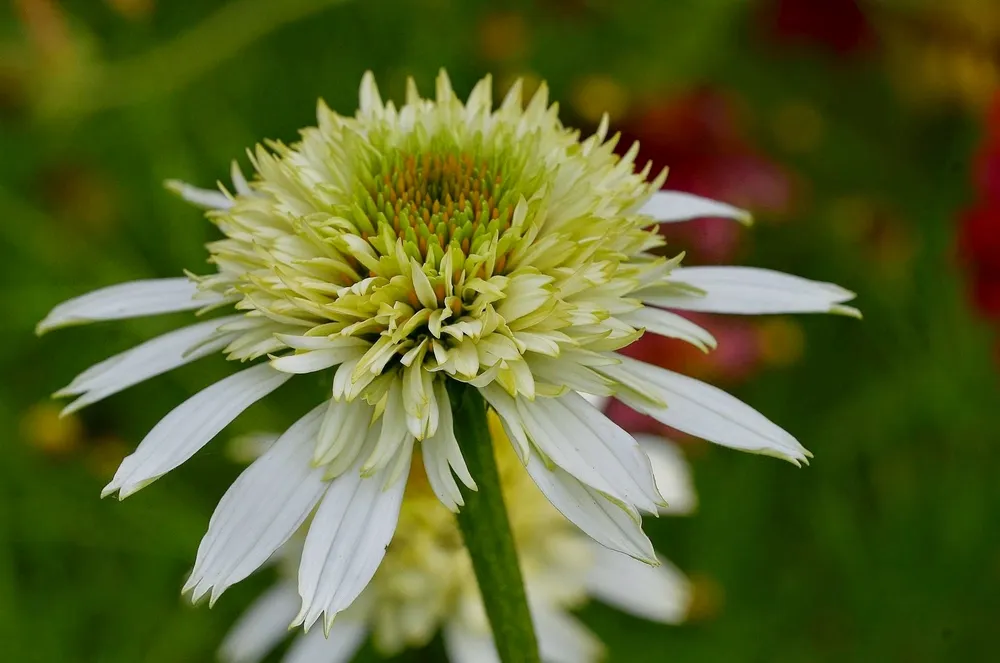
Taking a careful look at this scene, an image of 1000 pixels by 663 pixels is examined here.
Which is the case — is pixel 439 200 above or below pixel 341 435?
above

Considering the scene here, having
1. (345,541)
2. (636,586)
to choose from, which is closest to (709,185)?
(636,586)

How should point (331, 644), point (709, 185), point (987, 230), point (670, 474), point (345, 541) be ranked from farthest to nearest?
point (709, 185) → point (987, 230) → point (670, 474) → point (331, 644) → point (345, 541)

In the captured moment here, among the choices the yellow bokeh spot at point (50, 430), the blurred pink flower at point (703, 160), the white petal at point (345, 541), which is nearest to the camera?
the white petal at point (345, 541)

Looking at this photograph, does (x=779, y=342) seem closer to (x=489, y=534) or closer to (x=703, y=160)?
(x=703, y=160)

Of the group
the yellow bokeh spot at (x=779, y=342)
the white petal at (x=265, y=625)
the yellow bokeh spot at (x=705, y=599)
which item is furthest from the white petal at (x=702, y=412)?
the yellow bokeh spot at (x=779, y=342)

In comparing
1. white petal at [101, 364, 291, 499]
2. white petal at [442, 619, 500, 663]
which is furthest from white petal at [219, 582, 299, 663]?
white petal at [101, 364, 291, 499]

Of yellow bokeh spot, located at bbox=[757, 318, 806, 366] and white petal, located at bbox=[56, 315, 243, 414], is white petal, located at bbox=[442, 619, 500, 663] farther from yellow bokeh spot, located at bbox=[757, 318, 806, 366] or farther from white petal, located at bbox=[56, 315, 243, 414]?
yellow bokeh spot, located at bbox=[757, 318, 806, 366]

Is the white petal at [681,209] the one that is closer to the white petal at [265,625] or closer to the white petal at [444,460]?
the white petal at [444,460]

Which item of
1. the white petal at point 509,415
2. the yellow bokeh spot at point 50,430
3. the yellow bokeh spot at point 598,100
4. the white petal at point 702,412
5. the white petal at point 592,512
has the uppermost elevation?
the yellow bokeh spot at point 598,100
